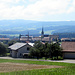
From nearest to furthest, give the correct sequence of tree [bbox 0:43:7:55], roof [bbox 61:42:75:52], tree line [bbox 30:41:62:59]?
tree line [bbox 30:41:62:59] → roof [bbox 61:42:75:52] → tree [bbox 0:43:7:55]

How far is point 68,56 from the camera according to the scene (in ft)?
159

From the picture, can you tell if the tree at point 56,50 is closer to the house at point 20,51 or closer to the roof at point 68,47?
the roof at point 68,47

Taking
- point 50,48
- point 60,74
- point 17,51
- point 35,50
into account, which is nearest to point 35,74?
point 60,74

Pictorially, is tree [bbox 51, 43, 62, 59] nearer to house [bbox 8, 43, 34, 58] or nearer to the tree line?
the tree line

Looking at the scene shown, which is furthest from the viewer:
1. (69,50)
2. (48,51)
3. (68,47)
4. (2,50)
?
(2,50)

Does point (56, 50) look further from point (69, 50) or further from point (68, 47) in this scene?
point (68, 47)

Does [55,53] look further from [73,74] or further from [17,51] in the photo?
[73,74]

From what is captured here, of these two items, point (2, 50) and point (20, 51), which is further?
point (2, 50)

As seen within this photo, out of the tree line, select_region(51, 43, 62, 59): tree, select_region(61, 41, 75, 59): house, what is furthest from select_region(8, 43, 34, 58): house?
select_region(61, 41, 75, 59): house

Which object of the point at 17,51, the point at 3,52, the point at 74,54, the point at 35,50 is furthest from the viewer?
the point at 3,52

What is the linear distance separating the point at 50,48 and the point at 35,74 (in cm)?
2798

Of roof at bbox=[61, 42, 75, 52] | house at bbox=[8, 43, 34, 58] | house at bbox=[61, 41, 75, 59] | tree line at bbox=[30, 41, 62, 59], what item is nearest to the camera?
house at bbox=[61, 41, 75, 59]

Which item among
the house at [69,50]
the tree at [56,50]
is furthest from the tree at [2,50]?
the tree at [56,50]

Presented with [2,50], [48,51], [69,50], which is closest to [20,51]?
[2,50]
